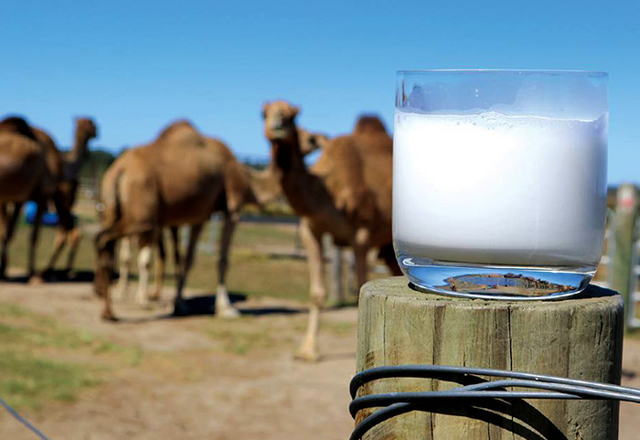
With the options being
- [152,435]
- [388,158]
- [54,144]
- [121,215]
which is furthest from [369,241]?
[54,144]

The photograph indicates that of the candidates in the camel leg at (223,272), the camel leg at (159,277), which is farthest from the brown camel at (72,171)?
the camel leg at (223,272)

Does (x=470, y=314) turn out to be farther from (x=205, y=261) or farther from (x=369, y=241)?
(x=205, y=261)

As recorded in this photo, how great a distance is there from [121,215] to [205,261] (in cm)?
678

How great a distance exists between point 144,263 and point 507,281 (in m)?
8.94

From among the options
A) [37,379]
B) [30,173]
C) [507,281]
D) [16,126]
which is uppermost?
[16,126]

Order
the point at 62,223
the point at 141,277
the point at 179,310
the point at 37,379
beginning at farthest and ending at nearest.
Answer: the point at 62,223 → the point at 141,277 → the point at 179,310 → the point at 37,379

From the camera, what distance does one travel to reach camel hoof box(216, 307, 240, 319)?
30.9 feet

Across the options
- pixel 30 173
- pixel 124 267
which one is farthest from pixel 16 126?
pixel 124 267

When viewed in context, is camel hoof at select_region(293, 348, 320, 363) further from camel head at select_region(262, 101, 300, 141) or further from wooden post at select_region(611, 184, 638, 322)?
wooden post at select_region(611, 184, 638, 322)

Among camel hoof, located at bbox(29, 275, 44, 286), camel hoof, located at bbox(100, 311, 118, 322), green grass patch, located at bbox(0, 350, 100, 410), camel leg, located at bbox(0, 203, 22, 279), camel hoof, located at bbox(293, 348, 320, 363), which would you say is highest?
camel leg, located at bbox(0, 203, 22, 279)

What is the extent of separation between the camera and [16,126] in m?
Answer: 11.6

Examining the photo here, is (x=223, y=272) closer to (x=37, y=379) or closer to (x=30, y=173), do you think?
(x=30, y=173)

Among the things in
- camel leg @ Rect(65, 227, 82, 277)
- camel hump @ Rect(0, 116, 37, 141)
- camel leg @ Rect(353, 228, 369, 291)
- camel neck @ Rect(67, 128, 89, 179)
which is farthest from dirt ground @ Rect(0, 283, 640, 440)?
camel neck @ Rect(67, 128, 89, 179)

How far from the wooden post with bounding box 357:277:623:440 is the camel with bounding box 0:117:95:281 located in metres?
10.8
